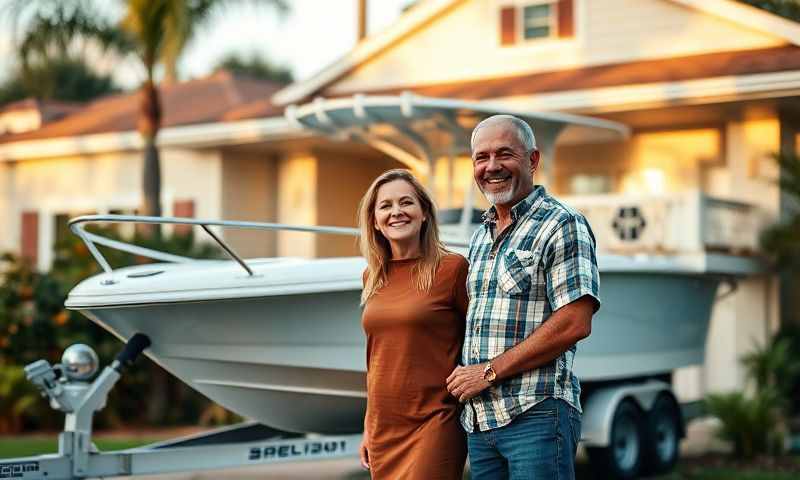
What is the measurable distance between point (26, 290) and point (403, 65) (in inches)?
246

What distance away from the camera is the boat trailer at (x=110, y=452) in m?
6.44

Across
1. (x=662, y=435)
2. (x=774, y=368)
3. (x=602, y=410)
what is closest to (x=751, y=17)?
(x=774, y=368)

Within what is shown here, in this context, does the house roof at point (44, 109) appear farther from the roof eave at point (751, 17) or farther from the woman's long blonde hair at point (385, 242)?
the woman's long blonde hair at point (385, 242)

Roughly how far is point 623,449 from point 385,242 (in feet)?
17.1

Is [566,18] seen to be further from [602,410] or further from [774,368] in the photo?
[602,410]

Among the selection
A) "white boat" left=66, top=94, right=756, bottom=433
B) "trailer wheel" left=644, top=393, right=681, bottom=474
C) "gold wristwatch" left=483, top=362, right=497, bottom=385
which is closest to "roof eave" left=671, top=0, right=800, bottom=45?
"trailer wheel" left=644, top=393, right=681, bottom=474

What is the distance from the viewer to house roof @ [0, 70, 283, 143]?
17953 millimetres

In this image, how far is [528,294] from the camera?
3.80 meters

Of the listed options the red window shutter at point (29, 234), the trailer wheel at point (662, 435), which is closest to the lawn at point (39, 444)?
the trailer wheel at point (662, 435)

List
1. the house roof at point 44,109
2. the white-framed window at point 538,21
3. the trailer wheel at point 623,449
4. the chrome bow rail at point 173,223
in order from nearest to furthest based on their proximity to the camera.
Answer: the chrome bow rail at point 173,223 → the trailer wheel at point 623,449 → the white-framed window at point 538,21 → the house roof at point 44,109

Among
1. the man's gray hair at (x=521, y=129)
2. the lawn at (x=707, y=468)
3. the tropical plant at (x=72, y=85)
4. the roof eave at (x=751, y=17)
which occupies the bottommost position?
the lawn at (x=707, y=468)

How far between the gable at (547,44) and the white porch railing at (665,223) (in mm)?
2455

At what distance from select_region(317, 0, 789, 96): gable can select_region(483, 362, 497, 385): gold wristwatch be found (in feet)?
36.5

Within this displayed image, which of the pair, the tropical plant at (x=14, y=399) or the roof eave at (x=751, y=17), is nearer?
the tropical plant at (x=14, y=399)
